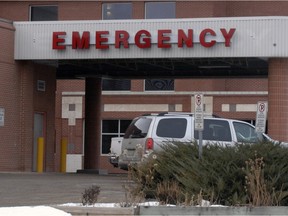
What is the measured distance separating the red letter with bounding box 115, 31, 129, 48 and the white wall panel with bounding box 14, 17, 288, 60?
17 centimetres

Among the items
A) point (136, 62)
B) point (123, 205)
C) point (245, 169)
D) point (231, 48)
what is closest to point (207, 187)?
point (245, 169)

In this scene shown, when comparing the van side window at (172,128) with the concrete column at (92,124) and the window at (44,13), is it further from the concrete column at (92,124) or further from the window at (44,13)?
the window at (44,13)

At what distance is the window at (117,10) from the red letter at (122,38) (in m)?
20.1

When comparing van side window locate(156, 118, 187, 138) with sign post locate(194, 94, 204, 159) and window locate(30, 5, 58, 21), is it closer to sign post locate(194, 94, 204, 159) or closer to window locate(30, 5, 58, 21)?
sign post locate(194, 94, 204, 159)

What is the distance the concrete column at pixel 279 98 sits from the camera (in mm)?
28391

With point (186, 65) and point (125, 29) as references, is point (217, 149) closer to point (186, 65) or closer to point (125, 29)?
point (125, 29)

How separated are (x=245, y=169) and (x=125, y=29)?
15158 millimetres

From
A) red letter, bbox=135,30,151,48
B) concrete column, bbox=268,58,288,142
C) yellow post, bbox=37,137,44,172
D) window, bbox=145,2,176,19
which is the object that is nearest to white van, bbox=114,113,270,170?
concrete column, bbox=268,58,288,142

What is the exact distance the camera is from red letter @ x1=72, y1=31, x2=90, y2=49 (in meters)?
29.2

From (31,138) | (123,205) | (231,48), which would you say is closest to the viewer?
(123,205)

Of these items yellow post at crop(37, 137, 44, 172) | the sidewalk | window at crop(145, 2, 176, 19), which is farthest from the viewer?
window at crop(145, 2, 176, 19)

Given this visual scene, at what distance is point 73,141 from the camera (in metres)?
50.8

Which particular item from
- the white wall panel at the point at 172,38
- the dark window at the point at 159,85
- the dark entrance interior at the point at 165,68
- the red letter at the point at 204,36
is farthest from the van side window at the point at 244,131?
the dark window at the point at 159,85

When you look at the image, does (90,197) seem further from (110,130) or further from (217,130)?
(110,130)
